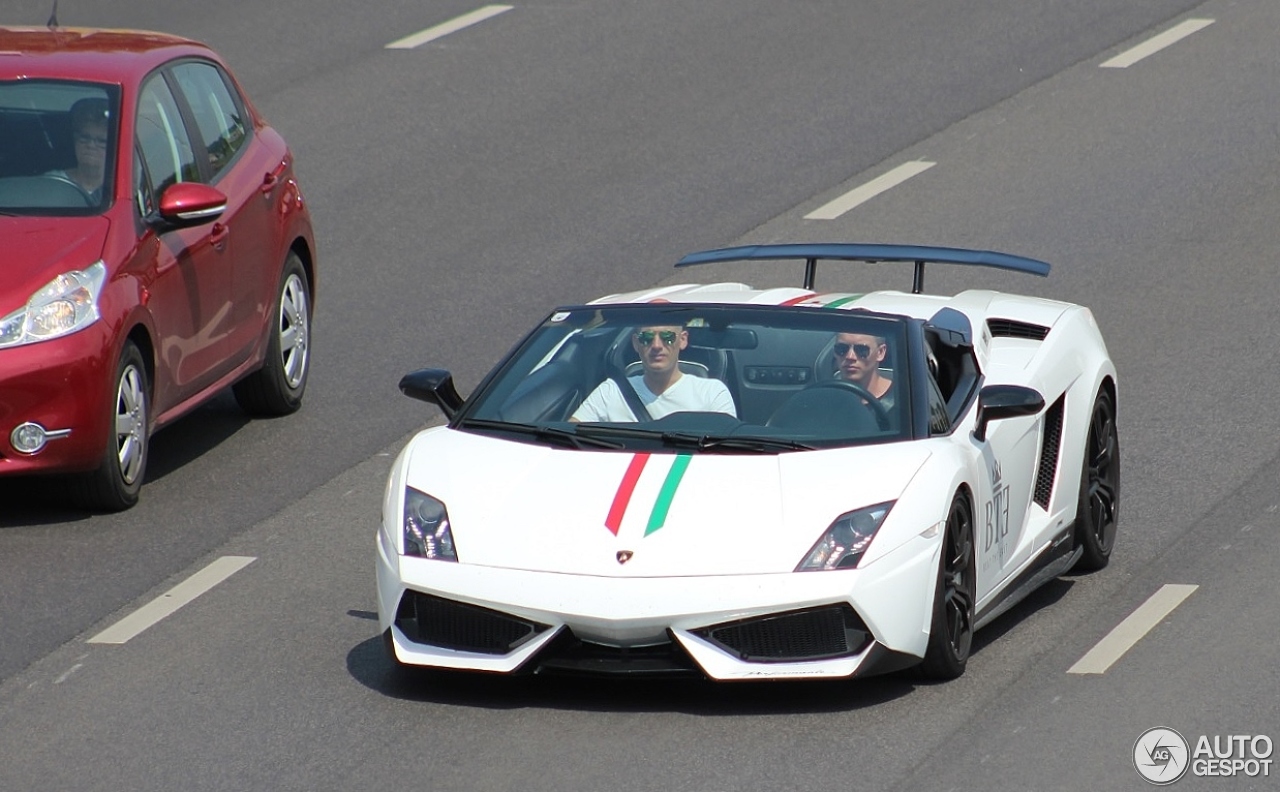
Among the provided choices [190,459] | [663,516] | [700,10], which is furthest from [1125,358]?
[700,10]

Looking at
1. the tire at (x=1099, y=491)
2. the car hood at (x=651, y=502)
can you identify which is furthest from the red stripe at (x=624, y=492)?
the tire at (x=1099, y=491)

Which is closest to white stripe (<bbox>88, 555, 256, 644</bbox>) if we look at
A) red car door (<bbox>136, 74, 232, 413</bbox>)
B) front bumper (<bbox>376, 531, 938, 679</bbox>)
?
red car door (<bbox>136, 74, 232, 413</bbox>)

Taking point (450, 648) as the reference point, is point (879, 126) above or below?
below

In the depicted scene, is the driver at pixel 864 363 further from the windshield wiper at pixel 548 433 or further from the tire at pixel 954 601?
the windshield wiper at pixel 548 433

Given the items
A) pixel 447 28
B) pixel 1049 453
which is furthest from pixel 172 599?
pixel 447 28

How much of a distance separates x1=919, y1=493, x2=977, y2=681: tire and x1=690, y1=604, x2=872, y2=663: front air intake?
0.34 m

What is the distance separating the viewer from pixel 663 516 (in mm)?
7270

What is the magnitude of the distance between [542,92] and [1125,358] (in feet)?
22.5

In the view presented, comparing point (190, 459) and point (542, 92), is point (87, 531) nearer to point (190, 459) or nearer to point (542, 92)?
point (190, 459)

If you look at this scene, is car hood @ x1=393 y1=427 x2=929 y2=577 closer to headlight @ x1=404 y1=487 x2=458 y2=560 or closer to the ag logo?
headlight @ x1=404 y1=487 x2=458 y2=560

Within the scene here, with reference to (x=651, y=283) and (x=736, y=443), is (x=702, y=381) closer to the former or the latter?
(x=736, y=443)

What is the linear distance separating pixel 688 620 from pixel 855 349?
1535 millimetres

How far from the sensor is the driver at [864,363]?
8.05 metres

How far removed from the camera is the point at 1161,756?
6.77m
